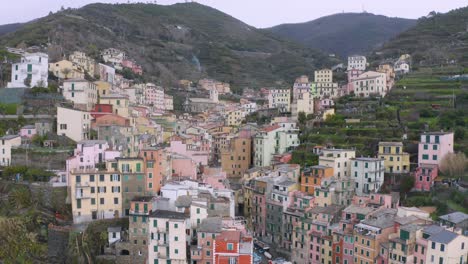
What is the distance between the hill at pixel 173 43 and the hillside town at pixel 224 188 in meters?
28.8

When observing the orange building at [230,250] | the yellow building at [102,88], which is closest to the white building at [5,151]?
the yellow building at [102,88]

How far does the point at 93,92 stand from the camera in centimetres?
4844

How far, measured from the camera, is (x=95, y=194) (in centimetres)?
3328

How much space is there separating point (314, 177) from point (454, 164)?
11.6 metres

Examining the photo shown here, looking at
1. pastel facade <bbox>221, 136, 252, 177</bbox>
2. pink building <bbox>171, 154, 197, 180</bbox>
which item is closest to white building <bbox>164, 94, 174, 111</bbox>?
pastel facade <bbox>221, 136, 252, 177</bbox>

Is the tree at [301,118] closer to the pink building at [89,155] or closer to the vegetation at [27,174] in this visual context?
the pink building at [89,155]

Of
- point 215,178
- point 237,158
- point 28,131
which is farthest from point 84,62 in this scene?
point 215,178

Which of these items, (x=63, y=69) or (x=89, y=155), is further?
(x=63, y=69)

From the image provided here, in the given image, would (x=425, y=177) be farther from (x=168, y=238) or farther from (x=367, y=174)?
(x=168, y=238)

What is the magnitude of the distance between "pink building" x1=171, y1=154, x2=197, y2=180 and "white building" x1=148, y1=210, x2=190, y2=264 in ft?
34.5

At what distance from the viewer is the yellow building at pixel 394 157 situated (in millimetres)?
40969

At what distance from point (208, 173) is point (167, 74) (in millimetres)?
58295

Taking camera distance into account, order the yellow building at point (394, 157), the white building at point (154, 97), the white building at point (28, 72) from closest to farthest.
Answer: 1. the yellow building at point (394, 157)
2. the white building at point (28, 72)
3. the white building at point (154, 97)

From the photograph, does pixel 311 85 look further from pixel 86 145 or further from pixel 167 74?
pixel 86 145
